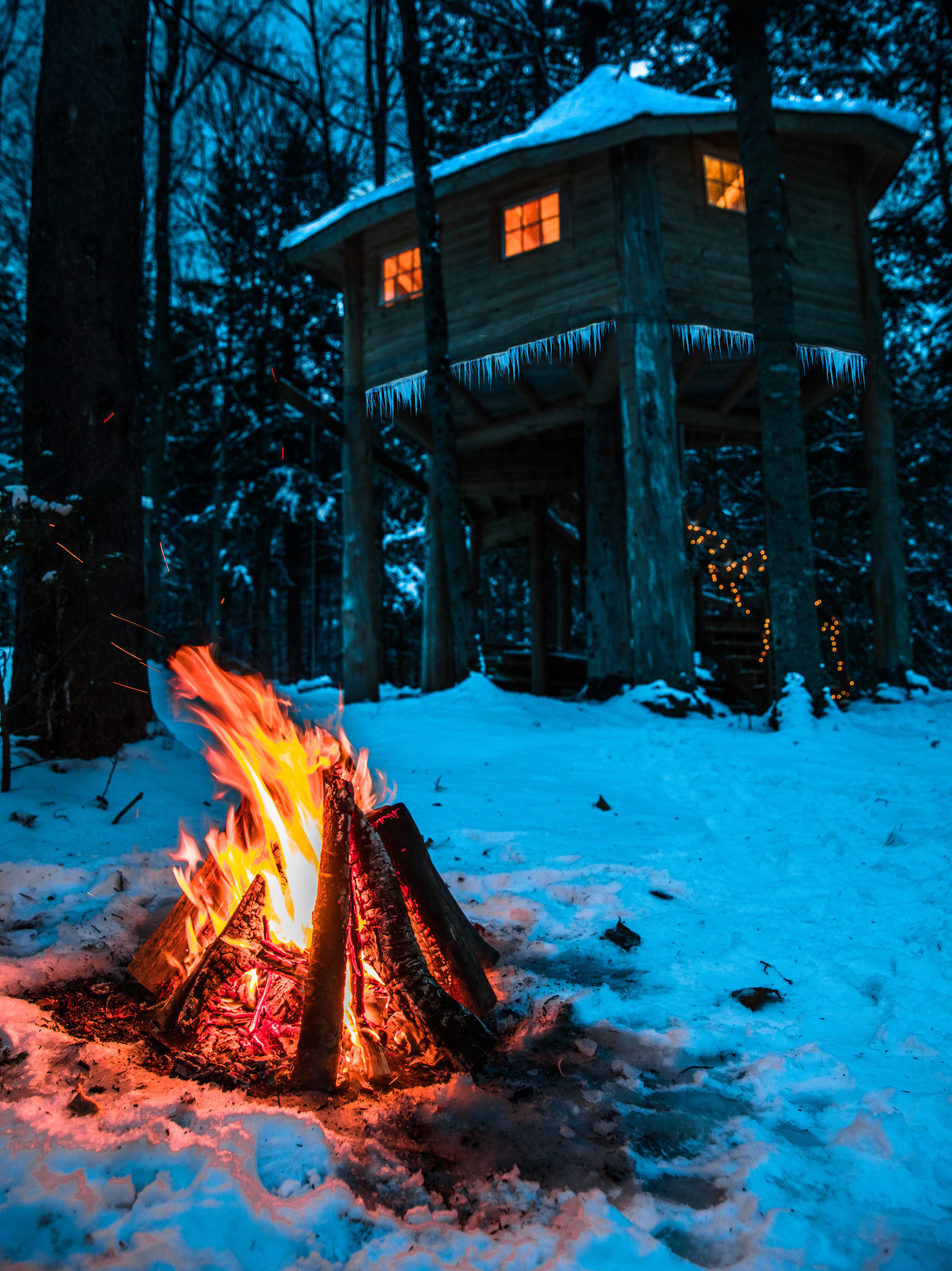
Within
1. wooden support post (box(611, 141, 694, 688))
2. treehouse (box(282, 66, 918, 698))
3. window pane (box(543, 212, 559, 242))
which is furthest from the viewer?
window pane (box(543, 212, 559, 242))

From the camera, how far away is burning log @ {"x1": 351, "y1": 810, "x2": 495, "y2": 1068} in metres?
2.47

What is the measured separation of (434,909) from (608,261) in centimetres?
900

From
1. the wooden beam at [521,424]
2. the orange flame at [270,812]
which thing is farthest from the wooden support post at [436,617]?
the orange flame at [270,812]

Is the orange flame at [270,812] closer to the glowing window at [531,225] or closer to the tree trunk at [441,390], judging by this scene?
the tree trunk at [441,390]

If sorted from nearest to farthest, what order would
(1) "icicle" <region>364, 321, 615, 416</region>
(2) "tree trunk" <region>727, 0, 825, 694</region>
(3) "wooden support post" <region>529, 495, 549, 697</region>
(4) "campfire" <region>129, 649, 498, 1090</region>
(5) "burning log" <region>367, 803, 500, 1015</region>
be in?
(4) "campfire" <region>129, 649, 498, 1090</region>
(5) "burning log" <region>367, 803, 500, 1015</region>
(2) "tree trunk" <region>727, 0, 825, 694</region>
(1) "icicle" <region>364, 321, 615, 416</region>
(3) "wooden support post" <region>529, 495, 549, 697</region>

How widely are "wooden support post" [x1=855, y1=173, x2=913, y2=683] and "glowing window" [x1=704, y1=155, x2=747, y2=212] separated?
2.04m

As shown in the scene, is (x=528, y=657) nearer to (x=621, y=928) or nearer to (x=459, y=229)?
(x=459, y=229)

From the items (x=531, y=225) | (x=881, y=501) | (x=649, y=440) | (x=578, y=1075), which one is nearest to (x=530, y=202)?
(x=531, y=225)

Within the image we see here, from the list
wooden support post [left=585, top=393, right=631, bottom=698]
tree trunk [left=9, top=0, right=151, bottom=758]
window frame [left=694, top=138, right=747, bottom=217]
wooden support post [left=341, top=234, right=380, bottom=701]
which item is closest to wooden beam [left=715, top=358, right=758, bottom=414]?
wooden support post [left=585, top=393, right=631, bottom=698]

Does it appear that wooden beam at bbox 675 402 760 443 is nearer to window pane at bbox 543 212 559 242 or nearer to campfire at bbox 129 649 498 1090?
window pane at bbox 543 212 559 242

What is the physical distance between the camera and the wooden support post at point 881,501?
9.76 m

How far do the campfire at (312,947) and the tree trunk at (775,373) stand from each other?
5241mm

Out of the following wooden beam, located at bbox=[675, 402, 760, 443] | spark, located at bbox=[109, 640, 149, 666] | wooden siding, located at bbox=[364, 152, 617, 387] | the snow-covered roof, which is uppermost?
the snow-covered roof

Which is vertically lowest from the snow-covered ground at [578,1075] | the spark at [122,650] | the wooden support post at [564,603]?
the snow-covered ground at [578,1075]
